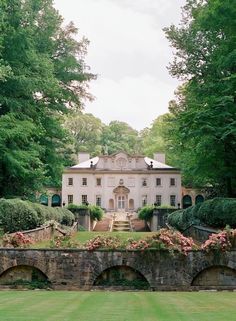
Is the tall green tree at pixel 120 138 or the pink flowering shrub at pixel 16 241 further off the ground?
the tall green tree at pixel 120 138

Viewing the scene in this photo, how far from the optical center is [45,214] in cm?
2392

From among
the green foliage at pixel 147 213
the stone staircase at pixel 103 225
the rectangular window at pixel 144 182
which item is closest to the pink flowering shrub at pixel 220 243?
the stone staircase at pixel 103 225

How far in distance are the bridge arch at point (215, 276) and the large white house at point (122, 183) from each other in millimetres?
45615

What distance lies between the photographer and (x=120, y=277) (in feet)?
44.1

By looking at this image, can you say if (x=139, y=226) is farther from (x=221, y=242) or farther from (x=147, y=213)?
(x=221, y=242)

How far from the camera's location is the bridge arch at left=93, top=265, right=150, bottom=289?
13.3 m

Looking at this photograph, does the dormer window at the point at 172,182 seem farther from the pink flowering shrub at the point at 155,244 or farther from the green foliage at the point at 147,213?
the pink flowering shrub at the point at 155,244

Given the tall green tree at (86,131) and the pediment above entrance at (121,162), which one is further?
the tall green tree at (86,131)

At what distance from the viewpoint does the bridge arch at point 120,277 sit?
43.7ft

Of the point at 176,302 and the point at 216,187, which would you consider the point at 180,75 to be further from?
the point at 176,302

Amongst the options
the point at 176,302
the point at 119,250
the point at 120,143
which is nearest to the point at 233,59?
the point at 119,250

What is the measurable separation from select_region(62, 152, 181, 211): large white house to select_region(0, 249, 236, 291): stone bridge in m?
45.4

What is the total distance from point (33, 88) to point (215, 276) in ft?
49.6

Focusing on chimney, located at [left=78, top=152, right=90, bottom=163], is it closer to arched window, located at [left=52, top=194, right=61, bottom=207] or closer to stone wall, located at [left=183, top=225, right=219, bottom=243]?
arched window, located at [left=52, top=194, right=61, bottom=207]
